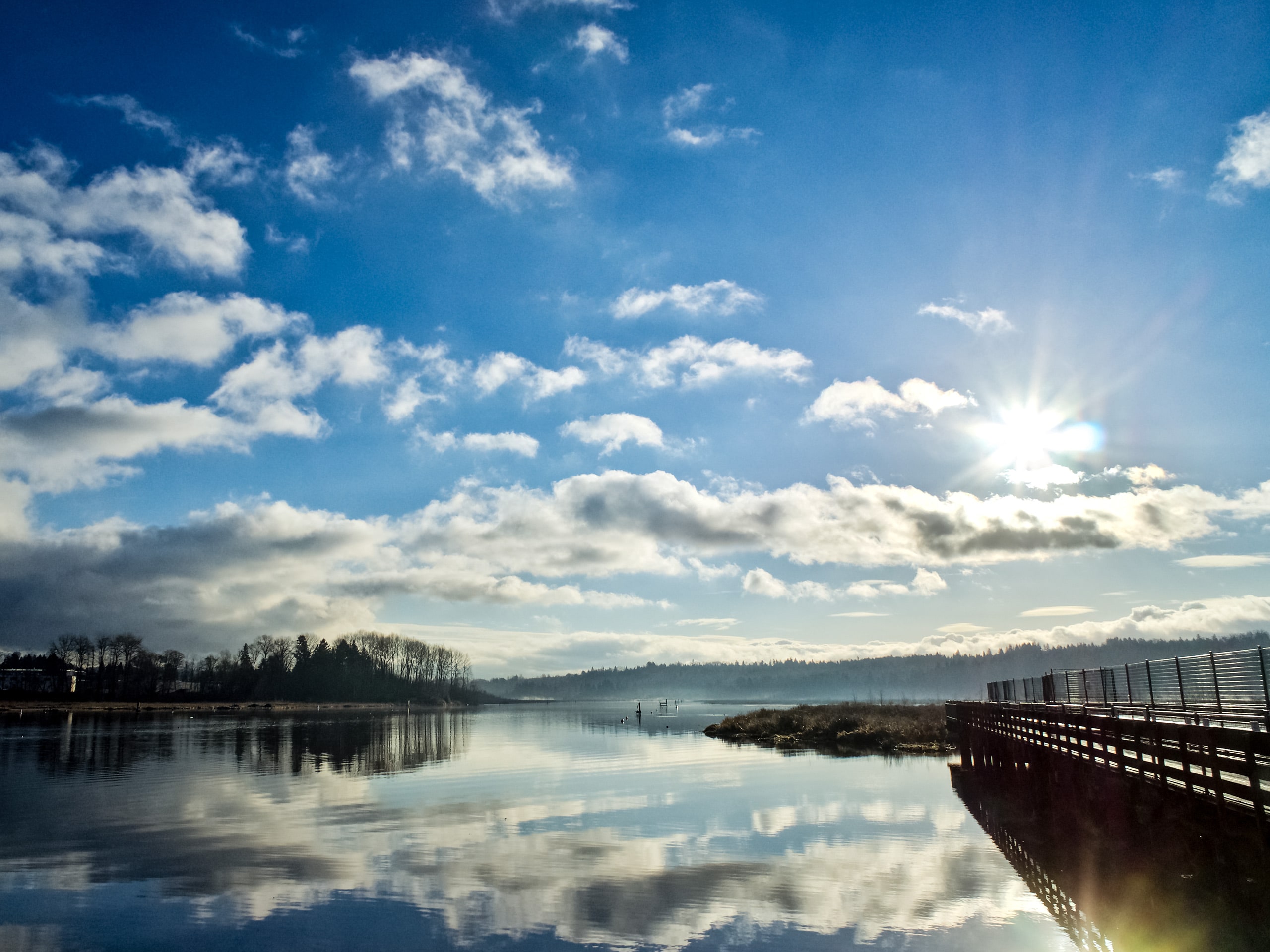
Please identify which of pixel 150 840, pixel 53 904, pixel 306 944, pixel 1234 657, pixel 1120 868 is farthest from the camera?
pixel 150 840

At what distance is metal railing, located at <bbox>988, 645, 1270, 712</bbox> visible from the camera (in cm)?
2288

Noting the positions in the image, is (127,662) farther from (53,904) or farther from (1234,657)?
(1234,657)

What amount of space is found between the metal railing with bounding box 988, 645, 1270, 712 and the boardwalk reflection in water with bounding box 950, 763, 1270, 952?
4.94 metres

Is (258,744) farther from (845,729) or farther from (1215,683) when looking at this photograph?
(1215,683)

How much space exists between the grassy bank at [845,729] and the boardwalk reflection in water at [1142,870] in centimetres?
4034

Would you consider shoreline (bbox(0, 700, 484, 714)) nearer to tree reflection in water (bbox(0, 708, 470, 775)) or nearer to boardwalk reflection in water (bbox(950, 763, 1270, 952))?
tree reflection in water (bbox(0, 708, 470, 775))

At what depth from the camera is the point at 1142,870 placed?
18953mm

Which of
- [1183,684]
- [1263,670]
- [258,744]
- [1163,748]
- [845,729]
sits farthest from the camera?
[845,729]

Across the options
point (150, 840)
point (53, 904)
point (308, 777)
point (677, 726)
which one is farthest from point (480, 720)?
point (53, 904)

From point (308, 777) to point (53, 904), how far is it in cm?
2792

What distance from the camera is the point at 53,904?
736 inches

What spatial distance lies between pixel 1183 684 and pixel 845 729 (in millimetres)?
51299

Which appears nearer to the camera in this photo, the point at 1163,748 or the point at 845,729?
the point at 1163,748

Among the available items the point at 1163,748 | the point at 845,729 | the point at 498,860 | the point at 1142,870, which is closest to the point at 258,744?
the point at 845,729
